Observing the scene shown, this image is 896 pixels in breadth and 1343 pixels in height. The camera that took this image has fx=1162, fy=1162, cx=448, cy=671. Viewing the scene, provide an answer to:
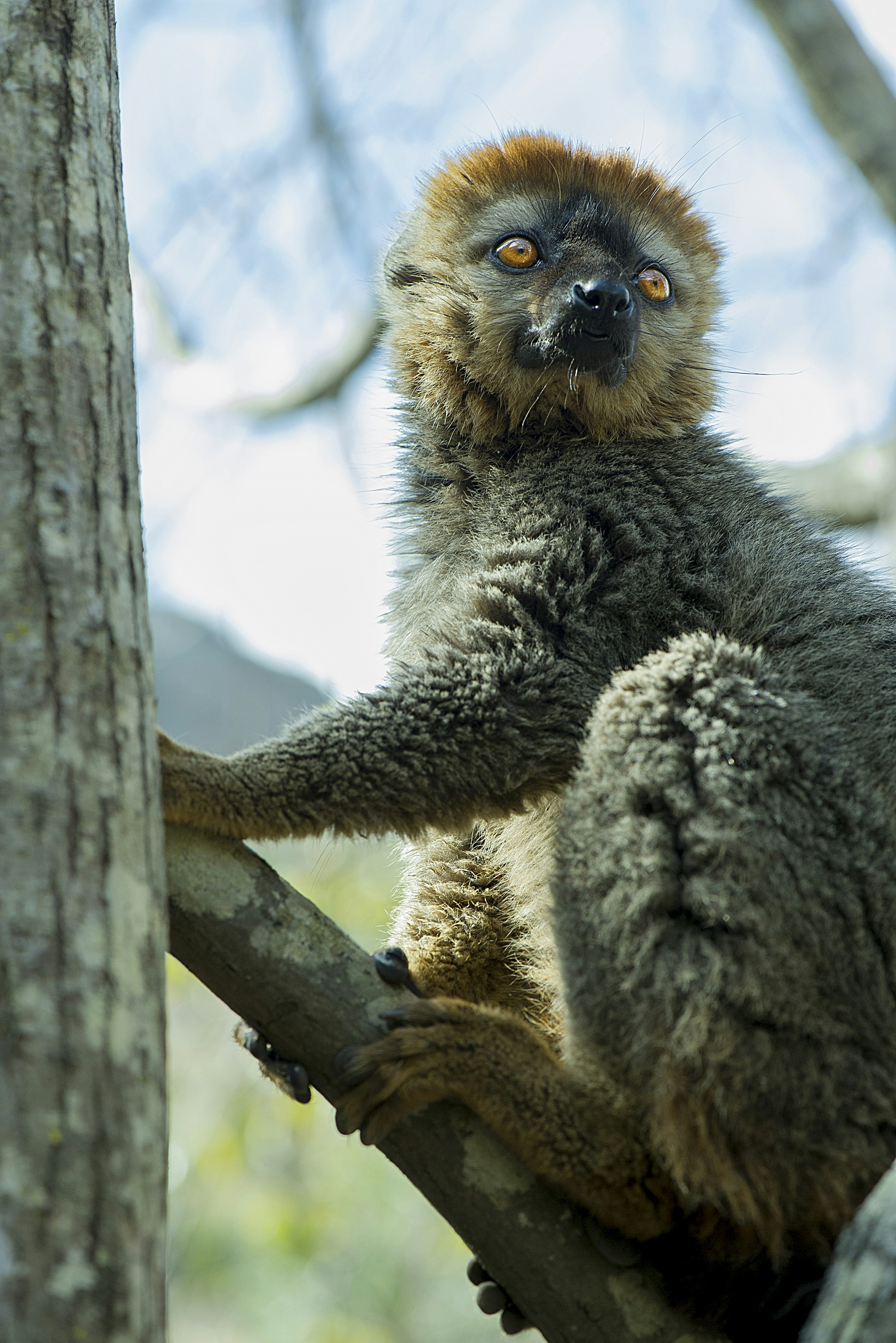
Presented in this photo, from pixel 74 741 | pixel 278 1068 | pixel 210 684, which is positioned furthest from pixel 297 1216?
pixel 210 684

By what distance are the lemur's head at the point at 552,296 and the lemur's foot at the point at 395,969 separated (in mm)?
2190

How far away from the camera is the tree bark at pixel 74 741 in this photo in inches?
70.7

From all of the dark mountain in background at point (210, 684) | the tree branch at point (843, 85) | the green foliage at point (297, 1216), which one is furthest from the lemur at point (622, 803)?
the dark mountain in background at point (210, 684)

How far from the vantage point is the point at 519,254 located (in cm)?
480

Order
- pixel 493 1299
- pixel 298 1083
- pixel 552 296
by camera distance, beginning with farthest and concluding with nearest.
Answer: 1. pixel 552 296
2. pixel 493 1299
3. pixel 298 1083

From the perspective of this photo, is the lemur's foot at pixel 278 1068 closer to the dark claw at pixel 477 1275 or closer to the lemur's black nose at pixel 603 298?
the dark claw at pixel 477 1275

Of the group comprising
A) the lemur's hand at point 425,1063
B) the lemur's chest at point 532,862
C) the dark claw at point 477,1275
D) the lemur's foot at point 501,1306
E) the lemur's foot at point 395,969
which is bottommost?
the lemur's foot at point 501,1306

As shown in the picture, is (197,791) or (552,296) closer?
(197,791)

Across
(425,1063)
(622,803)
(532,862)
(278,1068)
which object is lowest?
(425,1063)

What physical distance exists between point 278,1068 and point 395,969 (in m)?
0.62

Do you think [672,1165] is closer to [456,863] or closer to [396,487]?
[456,863]

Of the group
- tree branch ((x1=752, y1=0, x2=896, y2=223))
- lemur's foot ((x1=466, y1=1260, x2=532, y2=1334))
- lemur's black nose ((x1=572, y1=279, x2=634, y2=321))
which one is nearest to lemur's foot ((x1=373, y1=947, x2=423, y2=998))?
lemur's foot ((x1=466, y1=1260, x2=532, y2=1334))

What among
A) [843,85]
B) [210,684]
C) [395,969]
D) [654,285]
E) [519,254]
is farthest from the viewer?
[210,684]

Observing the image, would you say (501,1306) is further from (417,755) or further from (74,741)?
(74,741)
